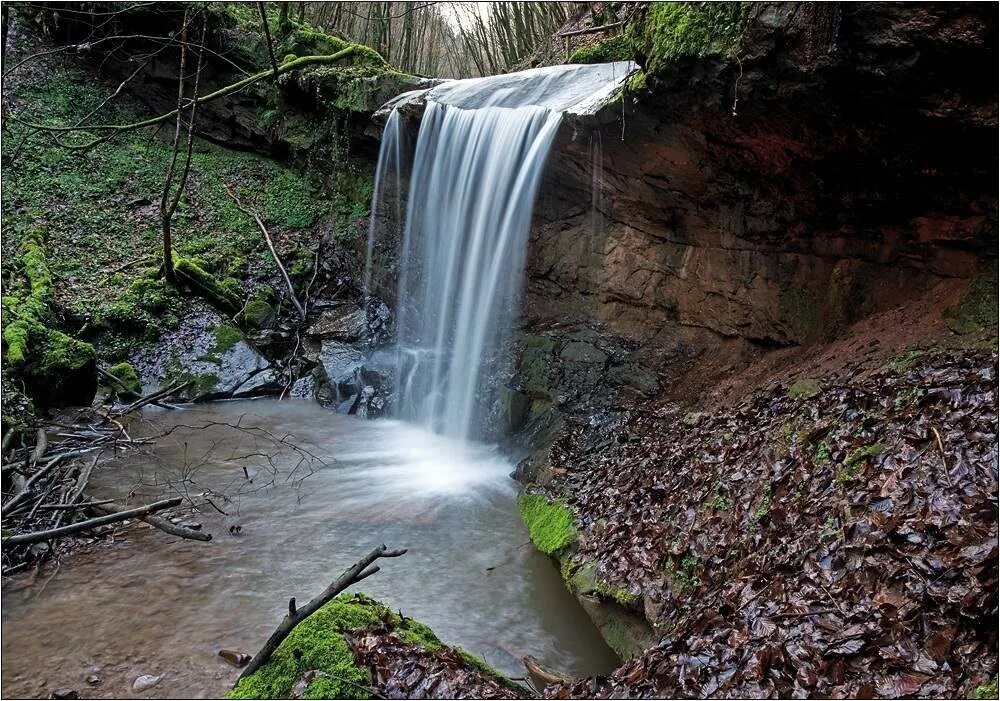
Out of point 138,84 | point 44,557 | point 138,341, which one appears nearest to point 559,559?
point 44,557

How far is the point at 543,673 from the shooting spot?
4645 millimetres

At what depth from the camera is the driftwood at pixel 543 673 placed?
14.9ft

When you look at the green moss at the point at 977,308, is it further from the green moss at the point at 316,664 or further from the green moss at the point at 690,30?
the green moss at the point at 316,664

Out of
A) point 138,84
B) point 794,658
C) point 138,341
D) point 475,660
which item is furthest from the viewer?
point 138,84

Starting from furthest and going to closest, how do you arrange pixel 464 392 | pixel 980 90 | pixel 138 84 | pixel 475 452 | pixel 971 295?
pixel 138 84 < pixel 464 392 < pixel 475 452 < pixel 971 295 < pixel 980 90

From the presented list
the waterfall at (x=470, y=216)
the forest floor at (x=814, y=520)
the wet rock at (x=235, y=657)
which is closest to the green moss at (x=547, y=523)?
the forest floor at (x=814, y=520)

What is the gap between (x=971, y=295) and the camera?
6473 millimetres

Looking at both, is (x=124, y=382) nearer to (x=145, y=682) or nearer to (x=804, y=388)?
(x=145, y=682)

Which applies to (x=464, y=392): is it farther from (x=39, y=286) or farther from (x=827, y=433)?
(x=39, y=286)

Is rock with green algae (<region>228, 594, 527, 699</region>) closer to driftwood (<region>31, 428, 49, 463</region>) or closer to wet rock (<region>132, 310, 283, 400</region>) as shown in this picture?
driftwood (<region>31, 428, 49, 463</region>)

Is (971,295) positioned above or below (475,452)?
above

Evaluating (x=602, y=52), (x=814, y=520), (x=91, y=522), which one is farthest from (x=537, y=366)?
(x=602, y=52)

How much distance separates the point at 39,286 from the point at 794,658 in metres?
11.3

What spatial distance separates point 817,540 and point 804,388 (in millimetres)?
2598
